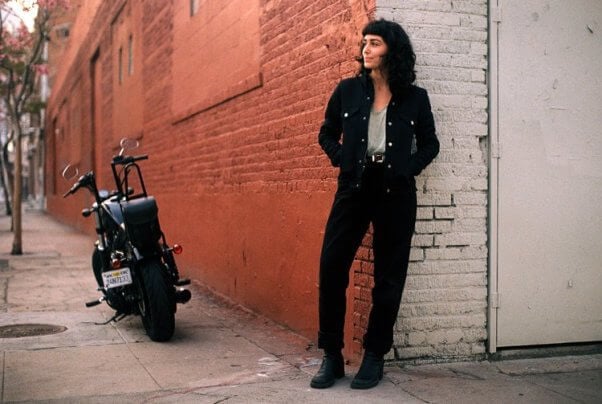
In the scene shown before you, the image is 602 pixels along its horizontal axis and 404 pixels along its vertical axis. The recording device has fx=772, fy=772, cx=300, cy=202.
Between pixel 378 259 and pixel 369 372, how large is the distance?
67 cm

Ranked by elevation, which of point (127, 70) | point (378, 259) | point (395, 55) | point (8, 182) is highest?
point (127, 70)

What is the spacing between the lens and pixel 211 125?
878 cm

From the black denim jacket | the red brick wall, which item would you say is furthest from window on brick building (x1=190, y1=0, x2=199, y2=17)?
the black denim jacket

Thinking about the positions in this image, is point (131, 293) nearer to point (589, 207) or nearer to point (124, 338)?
point (124, 338)

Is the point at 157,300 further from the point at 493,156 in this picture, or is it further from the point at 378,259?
the point at 493,156

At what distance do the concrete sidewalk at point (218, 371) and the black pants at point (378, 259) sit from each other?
0.33 meters

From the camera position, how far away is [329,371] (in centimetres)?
459

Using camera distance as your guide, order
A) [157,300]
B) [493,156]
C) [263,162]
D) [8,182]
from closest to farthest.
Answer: [493,156] < [157,300] < [263,162] < [8,182]

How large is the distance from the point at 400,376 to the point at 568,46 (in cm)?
254

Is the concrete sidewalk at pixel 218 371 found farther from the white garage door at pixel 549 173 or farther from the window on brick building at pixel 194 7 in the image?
the window on brick building at pixel 194 7

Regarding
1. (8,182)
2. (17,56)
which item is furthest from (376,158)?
(8,182)

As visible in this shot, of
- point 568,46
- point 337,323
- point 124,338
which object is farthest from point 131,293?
point 568,46

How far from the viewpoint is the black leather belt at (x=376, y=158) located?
443cm

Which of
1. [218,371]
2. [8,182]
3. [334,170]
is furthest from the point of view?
[8,182]
